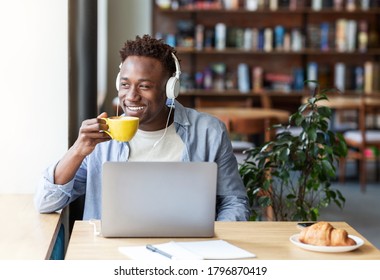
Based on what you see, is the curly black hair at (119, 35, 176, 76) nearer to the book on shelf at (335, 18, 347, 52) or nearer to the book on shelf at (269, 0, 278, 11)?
the book on shelf at (269, 0, 278, 11)

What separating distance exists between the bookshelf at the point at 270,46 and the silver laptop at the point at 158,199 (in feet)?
19.8

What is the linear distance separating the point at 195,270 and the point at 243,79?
260 inches

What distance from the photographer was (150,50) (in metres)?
2.66

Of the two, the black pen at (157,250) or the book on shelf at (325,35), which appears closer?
the black pen at (157,250)

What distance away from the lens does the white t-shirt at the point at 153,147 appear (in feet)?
8.91

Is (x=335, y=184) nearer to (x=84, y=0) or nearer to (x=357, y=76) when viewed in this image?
(x=357, y=76)

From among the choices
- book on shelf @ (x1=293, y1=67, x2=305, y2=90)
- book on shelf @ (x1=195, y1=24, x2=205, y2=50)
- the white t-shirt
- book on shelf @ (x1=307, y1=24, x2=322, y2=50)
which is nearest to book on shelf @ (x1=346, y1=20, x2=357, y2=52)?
book on shelf @ (x1=307, y1=24, x2=322, y2=50)

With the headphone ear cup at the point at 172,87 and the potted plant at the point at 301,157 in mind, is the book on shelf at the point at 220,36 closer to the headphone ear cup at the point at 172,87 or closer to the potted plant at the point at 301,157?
the potted plant at the point at 301,157

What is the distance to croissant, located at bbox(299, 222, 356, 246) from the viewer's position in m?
2.07

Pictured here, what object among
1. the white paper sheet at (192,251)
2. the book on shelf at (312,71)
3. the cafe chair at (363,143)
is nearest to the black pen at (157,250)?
the white paper sheet at (192,251)

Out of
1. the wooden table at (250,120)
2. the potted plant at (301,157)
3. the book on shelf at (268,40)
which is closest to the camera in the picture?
the potted plant at (301,157)

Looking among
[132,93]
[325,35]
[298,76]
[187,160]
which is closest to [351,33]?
[325,35]

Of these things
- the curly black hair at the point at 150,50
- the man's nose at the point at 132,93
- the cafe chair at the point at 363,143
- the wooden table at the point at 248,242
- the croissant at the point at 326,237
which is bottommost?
the cafe chair at the point at 363,143

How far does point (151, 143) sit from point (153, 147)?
16mm
